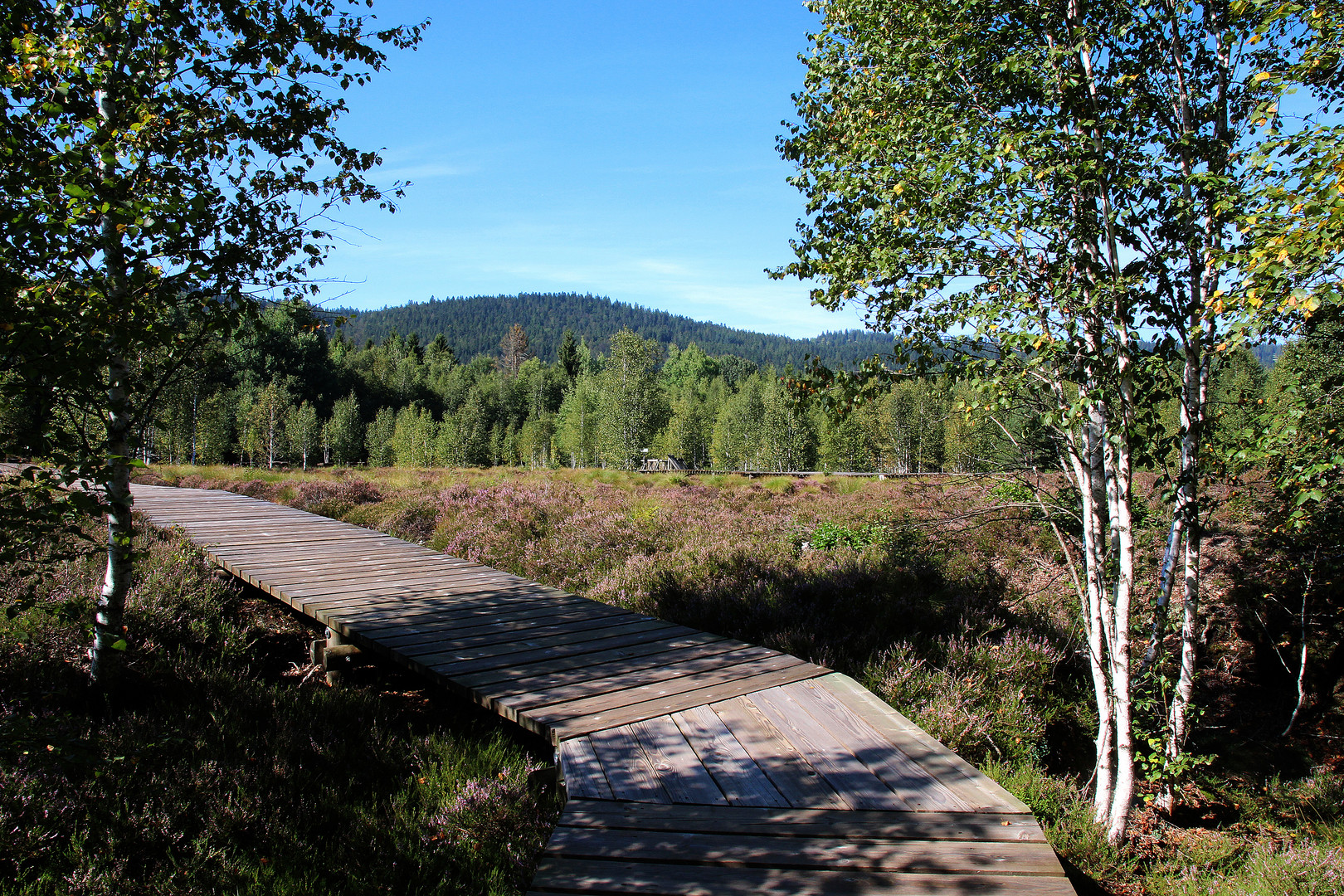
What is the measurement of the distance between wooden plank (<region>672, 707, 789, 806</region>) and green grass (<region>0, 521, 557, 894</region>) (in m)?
0.91

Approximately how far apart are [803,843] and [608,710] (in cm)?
166

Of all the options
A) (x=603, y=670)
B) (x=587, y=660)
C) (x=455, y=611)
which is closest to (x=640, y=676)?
(x=603, y=670)

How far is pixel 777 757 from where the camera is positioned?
390cm

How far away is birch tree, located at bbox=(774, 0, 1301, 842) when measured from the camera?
428cm

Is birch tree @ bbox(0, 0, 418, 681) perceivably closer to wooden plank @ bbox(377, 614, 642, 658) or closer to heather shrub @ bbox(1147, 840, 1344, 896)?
wooden plank @ bbox(377, 614, 642, 658)

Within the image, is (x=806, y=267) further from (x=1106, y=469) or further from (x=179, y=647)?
(x=179, y=647)

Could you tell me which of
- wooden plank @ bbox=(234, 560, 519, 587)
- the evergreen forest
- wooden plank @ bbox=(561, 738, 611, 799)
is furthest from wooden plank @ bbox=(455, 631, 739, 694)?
the evergreen forest

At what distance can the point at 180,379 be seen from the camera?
15.2ft

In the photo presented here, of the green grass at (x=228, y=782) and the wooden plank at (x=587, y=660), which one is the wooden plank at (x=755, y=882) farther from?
the wooden plank at (x=587, y=660)

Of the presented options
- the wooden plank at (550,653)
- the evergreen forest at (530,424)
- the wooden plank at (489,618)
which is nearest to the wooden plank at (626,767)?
the wooden plank at (550,653)

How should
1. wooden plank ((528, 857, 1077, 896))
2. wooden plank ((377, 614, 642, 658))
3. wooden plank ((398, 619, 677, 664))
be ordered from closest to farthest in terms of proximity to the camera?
wooden plank ((528, 857, 1077, 896)) → wooden plank ((398, 619, 677, 664)) → wooden plank ((377, 614, 642, 658))

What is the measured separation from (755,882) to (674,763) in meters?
1.03

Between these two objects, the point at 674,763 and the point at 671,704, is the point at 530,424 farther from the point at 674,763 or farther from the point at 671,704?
the point at 674,763

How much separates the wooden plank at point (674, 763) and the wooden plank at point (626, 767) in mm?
38
